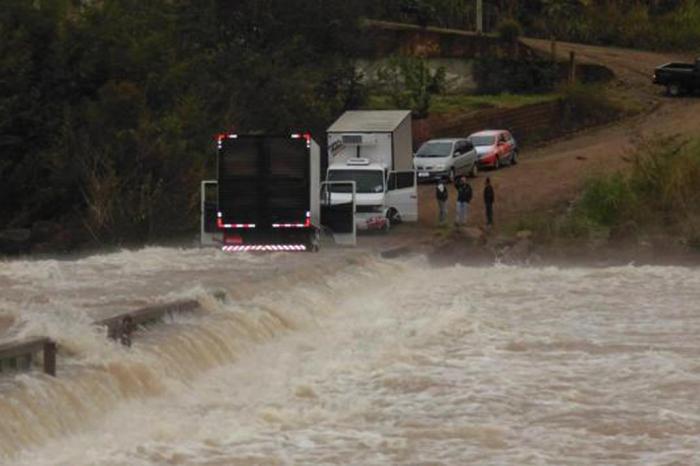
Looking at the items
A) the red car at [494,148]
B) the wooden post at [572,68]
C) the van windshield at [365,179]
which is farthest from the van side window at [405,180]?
the wooden post at [572,68]

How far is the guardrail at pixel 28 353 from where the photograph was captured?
530 inches

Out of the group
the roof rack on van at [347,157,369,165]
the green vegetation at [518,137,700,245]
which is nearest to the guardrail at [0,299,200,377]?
the roof rack on van at [347,157,369,165]

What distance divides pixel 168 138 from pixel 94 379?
23.3 m

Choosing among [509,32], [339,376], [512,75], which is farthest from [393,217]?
[509,32]

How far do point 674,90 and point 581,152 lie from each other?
11764 millimetres

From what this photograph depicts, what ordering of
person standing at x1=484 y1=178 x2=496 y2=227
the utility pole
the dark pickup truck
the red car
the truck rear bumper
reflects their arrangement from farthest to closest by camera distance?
the utility pole < the dark pickup truck < the red car < person standing at x1=484 y1=178 x2=496 y2=227 < the truck rear bumper

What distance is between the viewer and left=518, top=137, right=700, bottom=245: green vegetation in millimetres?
35531

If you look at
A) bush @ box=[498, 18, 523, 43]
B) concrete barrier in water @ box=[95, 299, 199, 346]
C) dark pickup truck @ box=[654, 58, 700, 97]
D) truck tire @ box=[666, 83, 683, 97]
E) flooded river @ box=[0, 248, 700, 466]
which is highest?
bush @ box=[498, 18, 523, 43]

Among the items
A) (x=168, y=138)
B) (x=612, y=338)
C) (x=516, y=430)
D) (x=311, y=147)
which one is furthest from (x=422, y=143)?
(x=516, y=430)

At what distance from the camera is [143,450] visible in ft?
41.1

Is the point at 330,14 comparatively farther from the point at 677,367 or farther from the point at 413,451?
the point at 413,451

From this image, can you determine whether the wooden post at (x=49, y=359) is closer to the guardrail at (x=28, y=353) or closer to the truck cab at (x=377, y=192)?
the guardrail at (x=28, y=353)

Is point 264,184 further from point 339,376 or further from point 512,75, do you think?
point 512,75

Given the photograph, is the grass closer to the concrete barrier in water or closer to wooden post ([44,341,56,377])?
the concrete barrier in water
